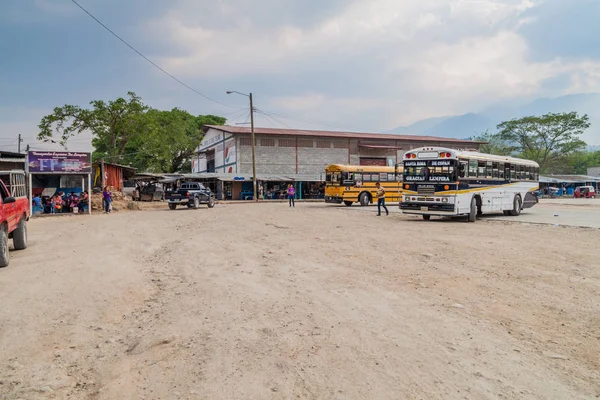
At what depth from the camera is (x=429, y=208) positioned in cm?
1767

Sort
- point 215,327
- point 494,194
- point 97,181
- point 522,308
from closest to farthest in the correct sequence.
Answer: point 215,327, point 522,308, point 494,194, point 97,181

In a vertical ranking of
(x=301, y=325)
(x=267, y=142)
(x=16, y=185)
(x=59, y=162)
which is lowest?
(x=301, y=325)

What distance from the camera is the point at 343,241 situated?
11336 millimetres

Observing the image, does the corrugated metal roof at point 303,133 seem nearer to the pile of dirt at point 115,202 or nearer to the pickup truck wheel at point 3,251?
the pile of dirt at point 115,202

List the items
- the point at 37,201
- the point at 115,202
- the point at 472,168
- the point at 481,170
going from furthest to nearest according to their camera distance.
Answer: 1. the point at 115,202
2. the point at 37,201
3. the point at 481,170
4. the point at 472,168

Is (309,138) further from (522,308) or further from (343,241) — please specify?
(522,308)

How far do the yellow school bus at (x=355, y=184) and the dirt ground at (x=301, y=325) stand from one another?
65.0 feet

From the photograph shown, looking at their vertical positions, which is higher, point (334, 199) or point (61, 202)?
point (61, 202)

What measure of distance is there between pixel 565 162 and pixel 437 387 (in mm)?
83131

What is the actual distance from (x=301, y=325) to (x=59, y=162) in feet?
74.5

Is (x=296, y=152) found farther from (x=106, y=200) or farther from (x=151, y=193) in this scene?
(x=106, y=200)

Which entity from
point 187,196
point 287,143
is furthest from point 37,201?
point 287,143

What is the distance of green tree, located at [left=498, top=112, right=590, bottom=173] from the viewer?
64.8 metres

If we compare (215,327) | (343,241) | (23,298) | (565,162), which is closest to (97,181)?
(343,241)
